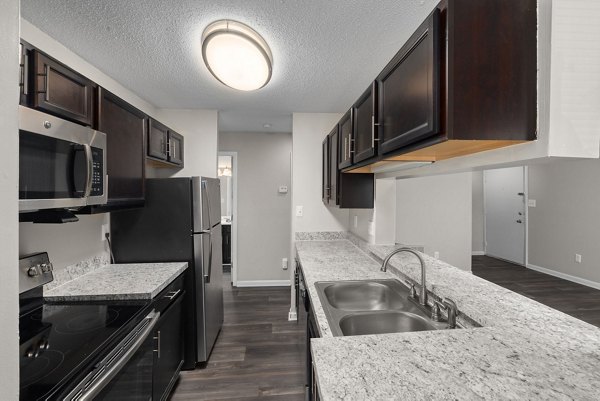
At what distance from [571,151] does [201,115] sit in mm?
3219

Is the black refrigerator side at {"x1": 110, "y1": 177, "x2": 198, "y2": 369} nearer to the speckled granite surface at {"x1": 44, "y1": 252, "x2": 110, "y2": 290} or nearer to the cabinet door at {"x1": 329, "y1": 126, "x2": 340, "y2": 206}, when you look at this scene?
the speckled granite surface at {"x1": 44, "y1": 252, "x2": 110, "y2": 290}

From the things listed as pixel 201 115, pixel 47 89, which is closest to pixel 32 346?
pixel 47 89

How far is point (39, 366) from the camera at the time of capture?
101 cm

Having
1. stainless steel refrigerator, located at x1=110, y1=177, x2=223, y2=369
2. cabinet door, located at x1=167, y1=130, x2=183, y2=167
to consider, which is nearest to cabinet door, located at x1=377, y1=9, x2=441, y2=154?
stainless steel refrigerator, located at x1=110, y1=177, x2=223, y2=369

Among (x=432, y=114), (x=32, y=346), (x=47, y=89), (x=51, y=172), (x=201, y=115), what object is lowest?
(x=32, y=346)

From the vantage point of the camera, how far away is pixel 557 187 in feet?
13.3

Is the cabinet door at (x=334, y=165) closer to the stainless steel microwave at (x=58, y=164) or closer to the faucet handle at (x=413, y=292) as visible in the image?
the faucet handle at (x=413, y=292)

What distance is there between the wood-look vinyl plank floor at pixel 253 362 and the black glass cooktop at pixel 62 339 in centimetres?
105

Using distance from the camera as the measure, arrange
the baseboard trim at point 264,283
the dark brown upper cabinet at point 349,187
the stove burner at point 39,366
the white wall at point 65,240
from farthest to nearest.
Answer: the baseboard trim at point 264,283
the dark brown upper cabinet at point 349,187
the white wall at point 65,240
the stove burner at point 39,366

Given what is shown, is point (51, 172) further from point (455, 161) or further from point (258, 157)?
point (258, 157)

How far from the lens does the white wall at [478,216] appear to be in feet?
19.5

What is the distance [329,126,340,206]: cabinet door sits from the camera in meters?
2.49

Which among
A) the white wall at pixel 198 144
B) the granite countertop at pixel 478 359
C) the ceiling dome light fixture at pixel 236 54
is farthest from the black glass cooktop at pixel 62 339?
the white wall at pixel 198 144

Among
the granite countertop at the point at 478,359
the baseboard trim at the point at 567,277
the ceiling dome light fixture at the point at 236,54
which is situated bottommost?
the baseboard trim at the point at 567,277
